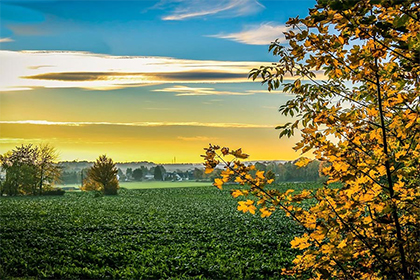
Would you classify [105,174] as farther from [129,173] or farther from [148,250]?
[148,250]

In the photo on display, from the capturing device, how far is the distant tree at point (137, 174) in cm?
5228

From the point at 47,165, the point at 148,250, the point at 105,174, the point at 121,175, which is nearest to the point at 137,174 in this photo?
the point at 121,175

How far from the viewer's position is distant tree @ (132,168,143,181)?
5228cm

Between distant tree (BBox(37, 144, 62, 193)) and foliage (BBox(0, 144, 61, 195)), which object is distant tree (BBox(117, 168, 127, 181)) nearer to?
foliage (BBox(0, 144, 61, 195))

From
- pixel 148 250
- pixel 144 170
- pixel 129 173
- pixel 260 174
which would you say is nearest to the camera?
pixel 260 174

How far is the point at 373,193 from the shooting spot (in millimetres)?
2223

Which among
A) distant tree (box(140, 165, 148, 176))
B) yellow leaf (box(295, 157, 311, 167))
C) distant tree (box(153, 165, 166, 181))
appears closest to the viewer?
yellow leaf (box(295, 157, 311, 167))

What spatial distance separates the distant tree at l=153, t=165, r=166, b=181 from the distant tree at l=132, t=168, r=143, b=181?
1902 millimetres

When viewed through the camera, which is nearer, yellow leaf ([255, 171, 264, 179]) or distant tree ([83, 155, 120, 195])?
yellow leaf ([255, 171, 264, 179])

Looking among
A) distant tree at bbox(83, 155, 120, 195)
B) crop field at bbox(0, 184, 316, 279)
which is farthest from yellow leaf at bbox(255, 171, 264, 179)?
distant tree at bbox(83, 155, 120, 195)

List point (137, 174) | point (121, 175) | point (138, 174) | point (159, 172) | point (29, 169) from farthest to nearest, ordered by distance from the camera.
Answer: point (137, 174)
point (138, 174)
point (121, 175)
point (159, 172)
point (29, 169)

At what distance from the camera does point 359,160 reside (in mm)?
2486

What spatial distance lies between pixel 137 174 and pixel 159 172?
5.18 meters

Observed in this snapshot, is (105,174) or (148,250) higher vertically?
(105,174)
